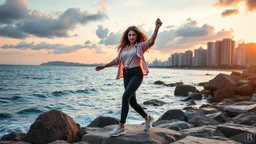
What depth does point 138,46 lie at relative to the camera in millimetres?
4766

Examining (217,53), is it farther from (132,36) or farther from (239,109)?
(132,36)

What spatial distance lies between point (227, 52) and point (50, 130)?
421 ft

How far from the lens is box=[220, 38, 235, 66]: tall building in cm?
12106

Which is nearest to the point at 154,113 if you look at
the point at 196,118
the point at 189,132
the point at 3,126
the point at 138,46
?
the point at 196,118

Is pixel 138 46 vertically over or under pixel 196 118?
over

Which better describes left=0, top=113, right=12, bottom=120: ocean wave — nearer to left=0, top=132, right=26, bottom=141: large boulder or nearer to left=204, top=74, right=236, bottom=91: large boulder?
left=0, top=132, right=26, bottom=141: large boulder

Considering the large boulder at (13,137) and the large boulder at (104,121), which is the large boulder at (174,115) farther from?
the large boulder at (13,137)

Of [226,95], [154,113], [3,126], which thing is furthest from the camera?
[226,95]

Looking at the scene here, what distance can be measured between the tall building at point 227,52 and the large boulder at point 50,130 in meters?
126

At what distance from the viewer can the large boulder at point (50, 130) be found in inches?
220

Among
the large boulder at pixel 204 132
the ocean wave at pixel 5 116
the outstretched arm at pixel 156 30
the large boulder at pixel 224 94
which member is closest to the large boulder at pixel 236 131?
the large boulder at pixel 204 132

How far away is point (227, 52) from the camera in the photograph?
4840 inches

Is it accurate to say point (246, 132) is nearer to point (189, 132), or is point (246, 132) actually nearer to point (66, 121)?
point (189, 132)

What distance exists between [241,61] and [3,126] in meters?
127
